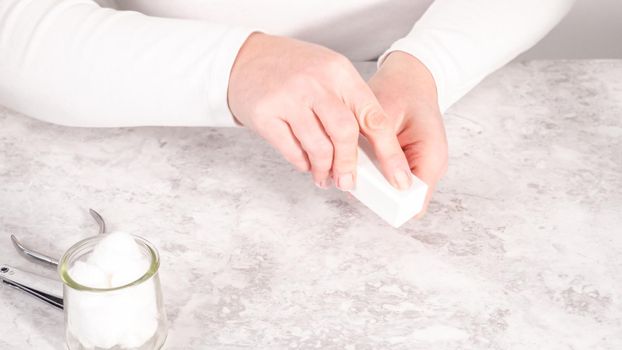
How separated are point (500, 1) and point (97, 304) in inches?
30.5

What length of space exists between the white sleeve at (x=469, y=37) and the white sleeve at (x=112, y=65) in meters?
0.25

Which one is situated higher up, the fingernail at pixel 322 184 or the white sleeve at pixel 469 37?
the white sleeve at pixel 469 37

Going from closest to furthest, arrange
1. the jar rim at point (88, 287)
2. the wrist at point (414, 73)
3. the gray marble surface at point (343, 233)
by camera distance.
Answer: the jar rim at point (88, 287) < the gray marble surface at point (343, 233) < the wrist at point (414, 73)

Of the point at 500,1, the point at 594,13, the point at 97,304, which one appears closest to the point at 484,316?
the point at 97,304

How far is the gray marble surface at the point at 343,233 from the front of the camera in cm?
89

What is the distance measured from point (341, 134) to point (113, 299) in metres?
0.31

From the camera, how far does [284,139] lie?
1003 millimetres

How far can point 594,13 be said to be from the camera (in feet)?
5.88

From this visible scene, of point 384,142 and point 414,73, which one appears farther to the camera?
point 414,73

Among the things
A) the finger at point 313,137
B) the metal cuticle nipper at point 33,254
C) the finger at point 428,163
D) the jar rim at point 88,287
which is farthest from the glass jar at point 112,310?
the finger at point 428,163

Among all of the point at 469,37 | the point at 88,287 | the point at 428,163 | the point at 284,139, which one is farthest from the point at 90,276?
the point at 469,37

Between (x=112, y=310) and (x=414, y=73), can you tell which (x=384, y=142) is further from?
(x=112, y=310)

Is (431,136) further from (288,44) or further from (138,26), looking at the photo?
(138,26)

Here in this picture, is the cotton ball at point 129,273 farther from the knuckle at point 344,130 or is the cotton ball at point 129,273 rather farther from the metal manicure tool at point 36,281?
the knuckle at point 344,130
